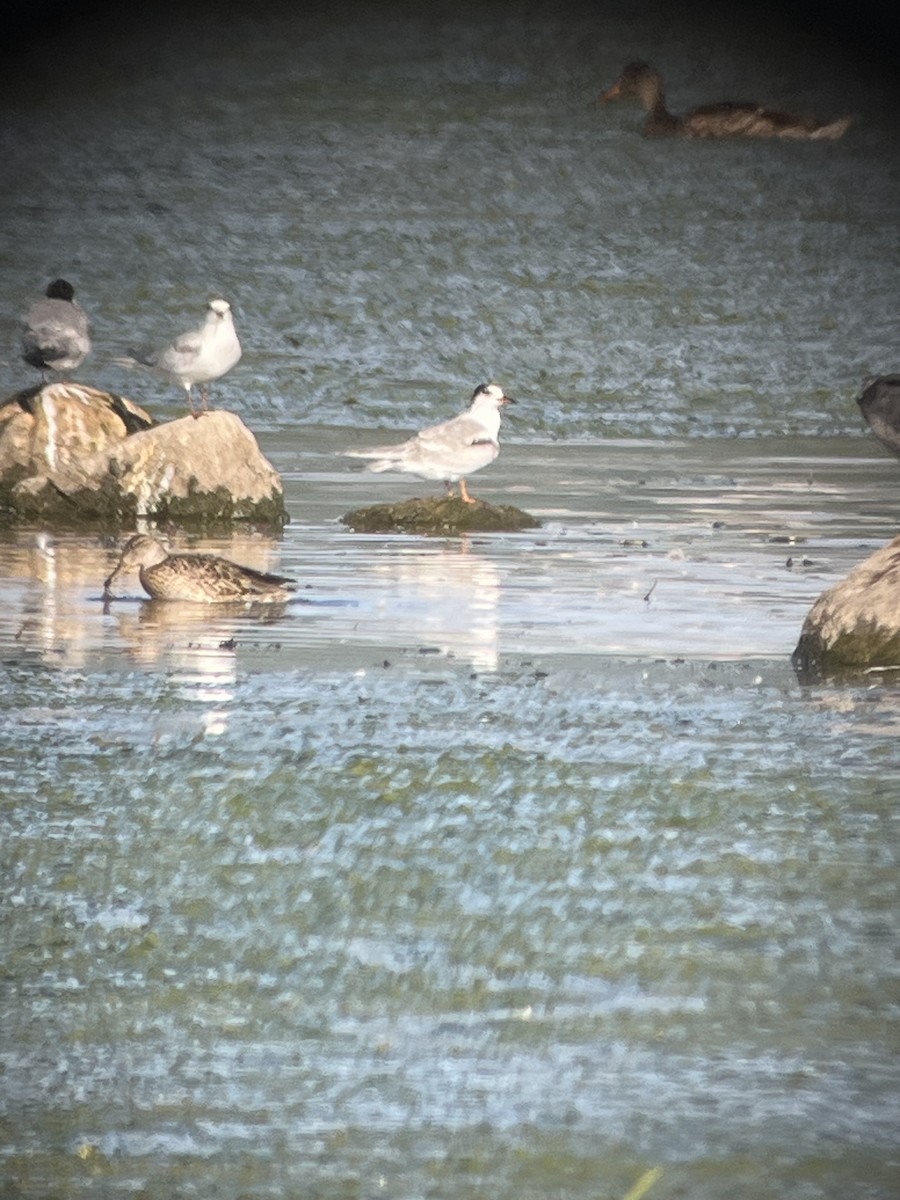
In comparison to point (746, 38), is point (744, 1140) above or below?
below

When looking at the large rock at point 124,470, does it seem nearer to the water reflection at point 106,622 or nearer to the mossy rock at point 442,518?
the mossy rock at point 442,518

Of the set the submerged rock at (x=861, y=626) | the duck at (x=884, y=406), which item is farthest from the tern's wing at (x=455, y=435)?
the submerged rock at (x=861, y=626)

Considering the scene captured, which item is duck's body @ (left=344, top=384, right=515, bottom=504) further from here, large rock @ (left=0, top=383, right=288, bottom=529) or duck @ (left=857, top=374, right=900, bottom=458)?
duck @ (left=857, top=374, right=900, bottom=458)

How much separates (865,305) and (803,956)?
20776 millimetres

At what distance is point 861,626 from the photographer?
9711 millimetres

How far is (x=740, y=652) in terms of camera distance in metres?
10.1

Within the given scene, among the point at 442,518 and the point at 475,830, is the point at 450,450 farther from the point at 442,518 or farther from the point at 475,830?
the point at 475,830

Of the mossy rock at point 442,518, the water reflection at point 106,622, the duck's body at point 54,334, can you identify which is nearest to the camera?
the water reflection at point 106,622

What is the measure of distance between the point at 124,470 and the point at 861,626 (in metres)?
6.48

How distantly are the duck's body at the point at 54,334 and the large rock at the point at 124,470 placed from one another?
2.32 feet

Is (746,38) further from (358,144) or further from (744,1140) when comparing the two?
(744,1140)

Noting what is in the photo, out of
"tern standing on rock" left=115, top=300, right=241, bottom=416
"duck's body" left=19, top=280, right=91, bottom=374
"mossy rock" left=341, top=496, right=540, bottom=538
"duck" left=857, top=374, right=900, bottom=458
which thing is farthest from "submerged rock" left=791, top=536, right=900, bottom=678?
"duck's body" left=19, top=280, right=91, bottom=374

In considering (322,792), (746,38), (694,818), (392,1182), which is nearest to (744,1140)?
(392,1182)

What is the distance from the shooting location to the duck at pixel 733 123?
34438mm
